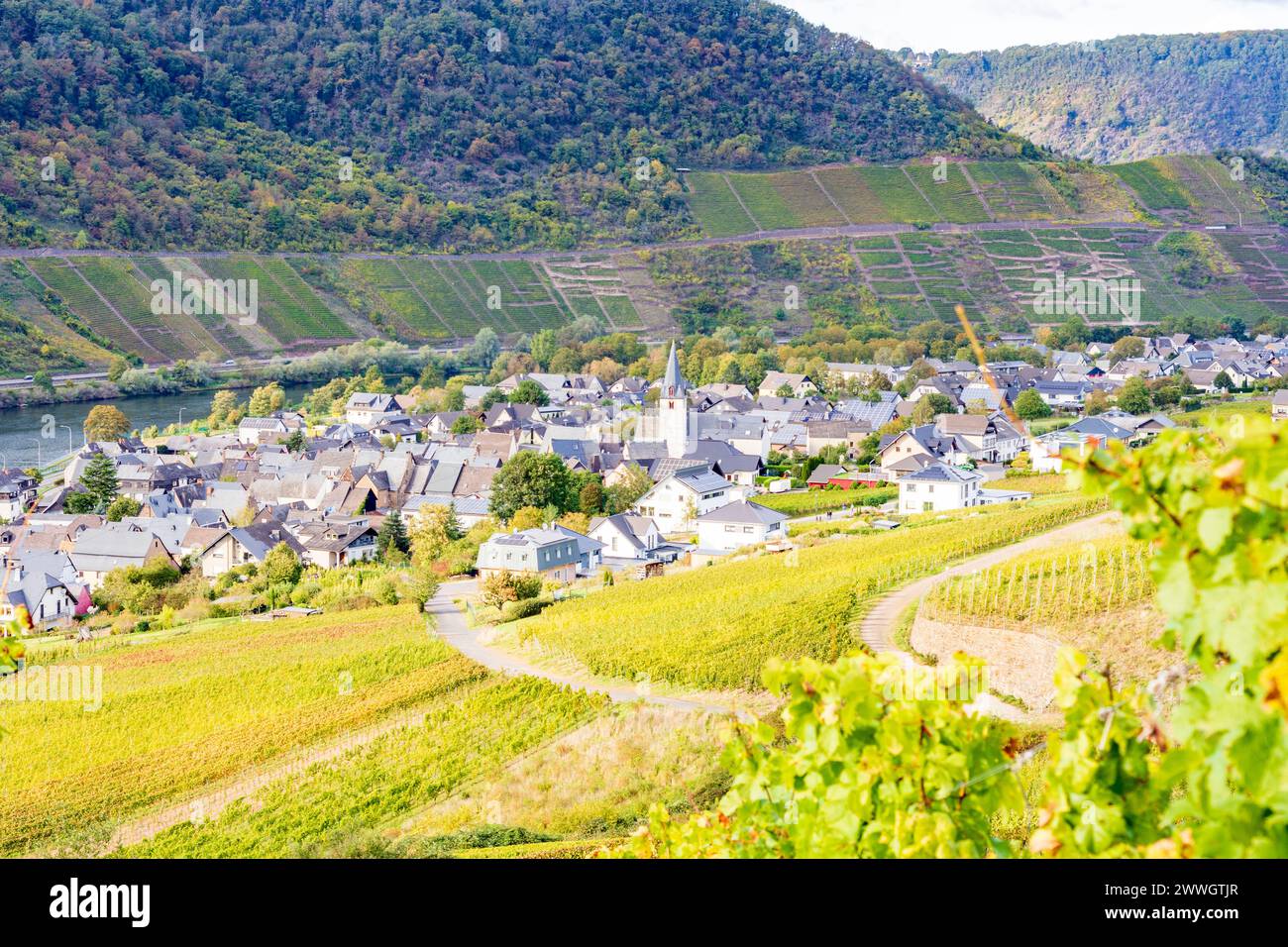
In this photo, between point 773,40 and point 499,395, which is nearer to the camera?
point 499,395

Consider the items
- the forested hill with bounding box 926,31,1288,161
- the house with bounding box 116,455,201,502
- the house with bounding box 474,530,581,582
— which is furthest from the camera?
the forested hill with bounding box 926,31,1288,161

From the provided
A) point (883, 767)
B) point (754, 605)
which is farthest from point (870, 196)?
point (883, 767)

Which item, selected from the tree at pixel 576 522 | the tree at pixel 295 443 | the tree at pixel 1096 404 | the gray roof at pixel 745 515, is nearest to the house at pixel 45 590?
the tree at pixel 576 522

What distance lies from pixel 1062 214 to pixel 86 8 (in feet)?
193

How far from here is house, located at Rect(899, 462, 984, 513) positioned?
23.6 m

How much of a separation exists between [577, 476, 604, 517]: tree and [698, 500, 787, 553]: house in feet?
12.5

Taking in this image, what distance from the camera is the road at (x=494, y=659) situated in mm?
12578

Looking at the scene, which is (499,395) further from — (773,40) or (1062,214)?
(773,40)

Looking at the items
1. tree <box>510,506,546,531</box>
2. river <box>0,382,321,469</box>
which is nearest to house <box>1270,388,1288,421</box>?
tree <box>510,506,546,531</box>

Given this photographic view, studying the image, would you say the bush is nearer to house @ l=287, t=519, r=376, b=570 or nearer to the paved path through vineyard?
the paved path through vineyard

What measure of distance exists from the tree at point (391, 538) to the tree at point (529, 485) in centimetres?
171

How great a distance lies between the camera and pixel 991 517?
19.4m

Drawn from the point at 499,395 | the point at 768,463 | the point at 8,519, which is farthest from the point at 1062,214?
the point at 8,519
